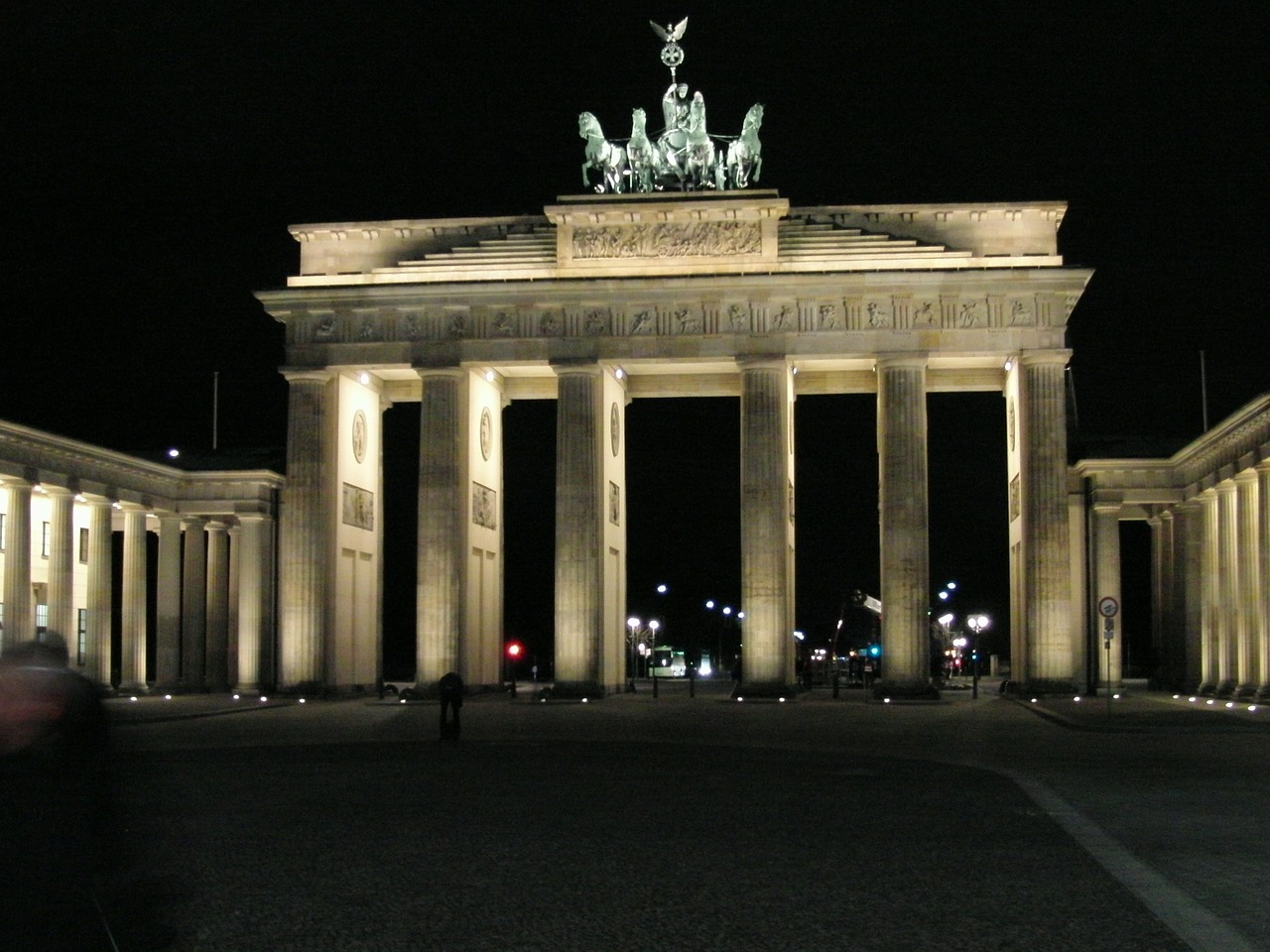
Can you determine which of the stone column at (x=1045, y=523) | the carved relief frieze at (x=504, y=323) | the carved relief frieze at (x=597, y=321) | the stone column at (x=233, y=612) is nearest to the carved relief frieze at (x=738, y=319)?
the carved relief frieze at (x=597, y=321)

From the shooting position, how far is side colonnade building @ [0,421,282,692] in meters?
57.9

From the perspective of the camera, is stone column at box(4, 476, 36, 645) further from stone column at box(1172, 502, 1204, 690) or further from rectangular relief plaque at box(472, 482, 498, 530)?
stone column at box(1172, 502, 1204, 690)

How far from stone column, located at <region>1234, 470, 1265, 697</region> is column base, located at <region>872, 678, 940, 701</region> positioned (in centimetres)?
987

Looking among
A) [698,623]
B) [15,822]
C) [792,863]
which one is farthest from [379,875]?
[698,623]

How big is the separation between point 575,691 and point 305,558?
10767 millimetres

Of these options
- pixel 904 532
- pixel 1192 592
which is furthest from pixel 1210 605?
pixel 904 532

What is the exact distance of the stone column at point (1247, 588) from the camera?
48625 mm

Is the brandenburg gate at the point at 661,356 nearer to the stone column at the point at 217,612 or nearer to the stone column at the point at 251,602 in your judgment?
the stone column at the point at 251,602

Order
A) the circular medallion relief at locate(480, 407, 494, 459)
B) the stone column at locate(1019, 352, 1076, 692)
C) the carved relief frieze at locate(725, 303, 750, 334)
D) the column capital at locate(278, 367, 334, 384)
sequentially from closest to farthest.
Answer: the stone column at locate(1019, 352, 1076, 692) → the carved relief frieze at locate(725, 303, 750, 334) → the column capital at locate(278, 367, 334, 384) → the circular medallion relief at locate(480, 407, 494, 459)

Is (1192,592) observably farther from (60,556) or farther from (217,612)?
(60,556)

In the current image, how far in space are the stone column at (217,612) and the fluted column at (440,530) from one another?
13.5 meters

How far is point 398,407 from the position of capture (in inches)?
4274

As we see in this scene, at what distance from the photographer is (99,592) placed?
61844mm

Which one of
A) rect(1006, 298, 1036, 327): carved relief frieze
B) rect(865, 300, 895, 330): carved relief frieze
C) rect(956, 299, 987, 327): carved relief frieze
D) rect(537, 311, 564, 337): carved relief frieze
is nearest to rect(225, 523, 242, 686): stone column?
rect(537, 311, 564, 337): carved relief frieze
